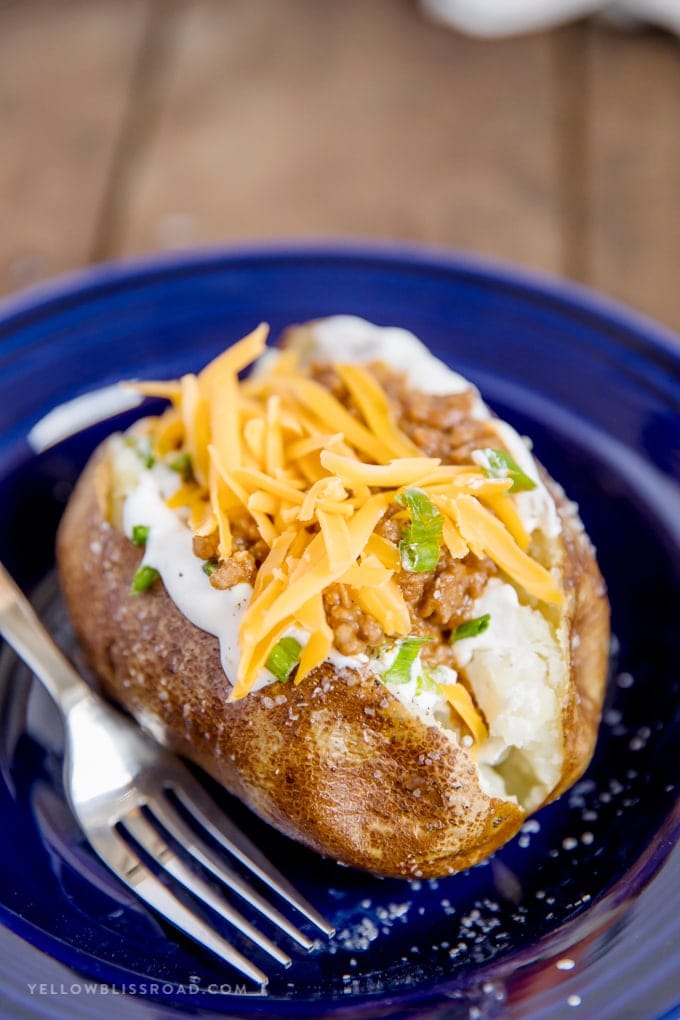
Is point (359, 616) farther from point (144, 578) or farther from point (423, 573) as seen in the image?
point (144, 578)

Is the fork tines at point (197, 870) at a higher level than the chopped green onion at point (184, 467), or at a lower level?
lower

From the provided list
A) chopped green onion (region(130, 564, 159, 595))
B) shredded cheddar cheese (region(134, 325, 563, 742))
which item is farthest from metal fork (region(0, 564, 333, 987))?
shredded cheddar cheese (region(134, 325, 563, 742))

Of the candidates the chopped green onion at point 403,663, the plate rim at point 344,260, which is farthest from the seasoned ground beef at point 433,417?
the plate rim at point 344,260

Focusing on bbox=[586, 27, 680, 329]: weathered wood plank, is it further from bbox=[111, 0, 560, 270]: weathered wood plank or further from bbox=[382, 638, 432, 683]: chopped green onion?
bbox=[382, 638, 432, 683]: chopped green onion

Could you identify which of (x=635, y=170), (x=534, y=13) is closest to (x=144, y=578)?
(x=635, y=170)

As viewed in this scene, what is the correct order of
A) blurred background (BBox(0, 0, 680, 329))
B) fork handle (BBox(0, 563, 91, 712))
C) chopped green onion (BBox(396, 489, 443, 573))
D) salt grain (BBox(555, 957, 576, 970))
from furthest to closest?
blurred background (BBox(0, 0, 680, 329)) → fork handle (BBox(0, 563, 91, 712)) → chopped green onion (BBox(396, 489, 443, 573)) → salt grain (BBox(555, 957, 576, 970))

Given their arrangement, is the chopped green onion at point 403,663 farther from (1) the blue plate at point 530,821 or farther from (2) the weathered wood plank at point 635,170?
(2) the weathered wood plank at point 635,170
